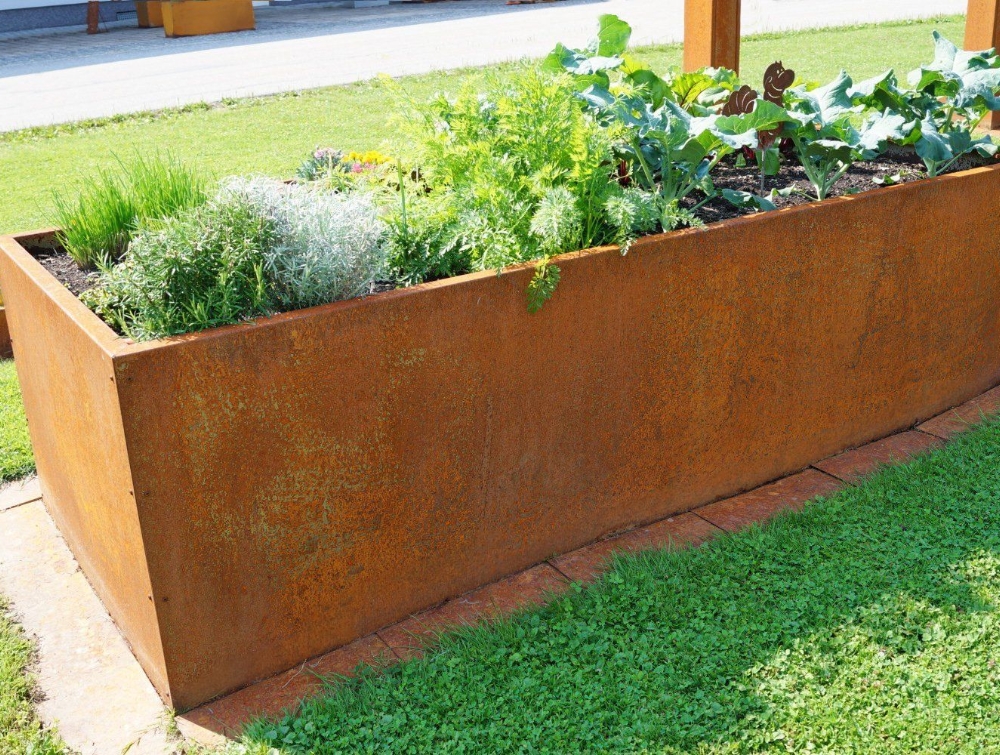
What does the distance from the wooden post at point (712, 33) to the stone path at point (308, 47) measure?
5.31 metres

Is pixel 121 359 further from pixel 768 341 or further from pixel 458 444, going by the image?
pixel 768 341

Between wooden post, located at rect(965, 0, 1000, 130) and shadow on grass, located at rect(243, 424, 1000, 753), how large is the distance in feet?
14.5

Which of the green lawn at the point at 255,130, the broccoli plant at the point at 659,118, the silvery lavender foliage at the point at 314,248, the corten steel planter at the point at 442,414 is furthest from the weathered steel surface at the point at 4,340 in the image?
the broccoli plant at the point at 659,118

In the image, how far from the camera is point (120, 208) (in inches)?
119

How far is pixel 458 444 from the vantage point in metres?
2.68

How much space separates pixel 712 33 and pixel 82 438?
3629 mm

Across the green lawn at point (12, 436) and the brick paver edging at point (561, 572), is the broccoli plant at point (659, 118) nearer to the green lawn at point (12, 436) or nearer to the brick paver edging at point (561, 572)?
the brick paver edging at point (561, 572)

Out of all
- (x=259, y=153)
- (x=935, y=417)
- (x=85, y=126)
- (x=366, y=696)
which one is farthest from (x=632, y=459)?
(x=85, y=126)

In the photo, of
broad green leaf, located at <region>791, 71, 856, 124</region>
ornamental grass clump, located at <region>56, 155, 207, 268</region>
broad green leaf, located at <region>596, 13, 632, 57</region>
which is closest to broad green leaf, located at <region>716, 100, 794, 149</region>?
broad green leaf, located at <region>791, 71, 856, 124</region>

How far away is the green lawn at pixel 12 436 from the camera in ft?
12.0

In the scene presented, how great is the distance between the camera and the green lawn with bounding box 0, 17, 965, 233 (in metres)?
7.24

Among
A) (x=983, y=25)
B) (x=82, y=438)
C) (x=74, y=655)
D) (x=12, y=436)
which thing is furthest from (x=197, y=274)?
(x=983, y=25)

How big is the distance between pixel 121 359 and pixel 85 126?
26.6 feet

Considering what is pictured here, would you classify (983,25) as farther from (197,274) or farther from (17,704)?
(17,704)
